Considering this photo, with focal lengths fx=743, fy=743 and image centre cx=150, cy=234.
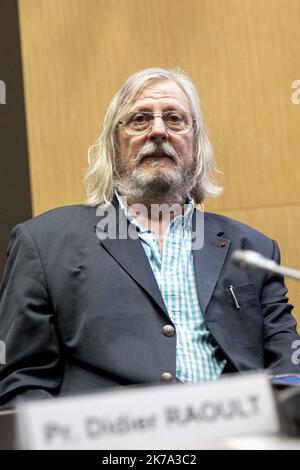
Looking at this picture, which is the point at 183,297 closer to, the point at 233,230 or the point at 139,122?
the point at 233,230

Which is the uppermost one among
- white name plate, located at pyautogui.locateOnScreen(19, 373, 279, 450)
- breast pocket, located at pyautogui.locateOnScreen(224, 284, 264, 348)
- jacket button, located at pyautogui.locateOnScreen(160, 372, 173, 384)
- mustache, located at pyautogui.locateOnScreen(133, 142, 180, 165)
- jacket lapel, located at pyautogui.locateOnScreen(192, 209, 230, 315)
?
mustache, located at pyautogui.locateOnScreen(133, 142, 180, 165)

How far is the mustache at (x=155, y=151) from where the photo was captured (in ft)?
7.18

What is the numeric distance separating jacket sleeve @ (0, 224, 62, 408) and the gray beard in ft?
1.35

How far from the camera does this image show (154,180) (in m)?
2.17

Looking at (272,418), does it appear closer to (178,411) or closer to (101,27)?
(178,411)

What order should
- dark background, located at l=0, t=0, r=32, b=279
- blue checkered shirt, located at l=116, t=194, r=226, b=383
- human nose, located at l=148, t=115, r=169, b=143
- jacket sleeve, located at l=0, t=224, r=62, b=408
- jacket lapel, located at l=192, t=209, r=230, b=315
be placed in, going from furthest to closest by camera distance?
dark background, located at l=0, t=0, r=32, b=279
human nose, located at l=148, t=115, r=169, b=143
jacket lapel, located at l=192, t=209, r=230, b=315
blue checkered shirt, located at l=116, t=194, r=226, b=383
jacket sleeve, located at l=0, t=224, r=62, b=408

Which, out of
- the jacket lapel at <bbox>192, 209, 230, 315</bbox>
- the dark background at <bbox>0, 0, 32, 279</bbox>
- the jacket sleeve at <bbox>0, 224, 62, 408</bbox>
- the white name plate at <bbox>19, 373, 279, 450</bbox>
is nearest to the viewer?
the white name plate at <bbox>19, 373, 279, 450</bbox>

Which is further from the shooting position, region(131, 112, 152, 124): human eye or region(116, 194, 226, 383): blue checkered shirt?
region(131, 112, 152, 124): human eye

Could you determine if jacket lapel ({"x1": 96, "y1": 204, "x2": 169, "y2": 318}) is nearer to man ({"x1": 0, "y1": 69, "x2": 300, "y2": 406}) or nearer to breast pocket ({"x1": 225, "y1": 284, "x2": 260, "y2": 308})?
man ({"x1": 0, "y1": 69, "x2": 300, "y2": 406})

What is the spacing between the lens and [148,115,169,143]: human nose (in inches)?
85.6

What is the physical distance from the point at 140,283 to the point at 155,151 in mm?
487

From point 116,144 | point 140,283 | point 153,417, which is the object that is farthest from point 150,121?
point 153,417

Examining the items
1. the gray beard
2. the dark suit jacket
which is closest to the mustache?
the gray beard

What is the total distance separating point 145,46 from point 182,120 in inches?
27.1
